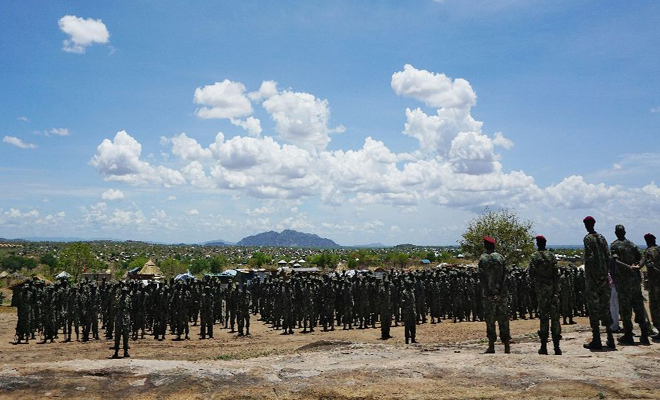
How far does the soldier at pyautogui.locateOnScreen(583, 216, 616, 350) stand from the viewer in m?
9.22

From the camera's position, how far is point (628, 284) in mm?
9992

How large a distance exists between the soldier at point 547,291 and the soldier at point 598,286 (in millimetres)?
731

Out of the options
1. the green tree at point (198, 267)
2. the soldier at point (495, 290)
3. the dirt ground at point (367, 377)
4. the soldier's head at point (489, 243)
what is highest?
the soldier's head at point (489, 243)

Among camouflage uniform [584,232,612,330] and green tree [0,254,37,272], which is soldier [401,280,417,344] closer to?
camouflage uniform [584,232,612,330]

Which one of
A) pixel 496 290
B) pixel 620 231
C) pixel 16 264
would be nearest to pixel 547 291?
pixel 496 290

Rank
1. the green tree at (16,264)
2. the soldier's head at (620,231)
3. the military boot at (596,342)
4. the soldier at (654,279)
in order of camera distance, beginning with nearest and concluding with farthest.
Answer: the military boot at (596,342) → the soldier at (654,279) → the soldier's head at (620,231) → the green tree at (16,264)

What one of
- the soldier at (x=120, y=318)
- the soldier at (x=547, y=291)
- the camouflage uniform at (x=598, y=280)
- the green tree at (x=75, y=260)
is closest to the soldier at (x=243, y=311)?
the soldier at (x=120, y=318)

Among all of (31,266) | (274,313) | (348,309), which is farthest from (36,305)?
(31,266)

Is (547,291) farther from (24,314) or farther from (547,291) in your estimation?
(24,314)

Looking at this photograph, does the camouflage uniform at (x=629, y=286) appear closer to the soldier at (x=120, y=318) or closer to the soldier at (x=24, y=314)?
the soldier at (x=120, y=318)

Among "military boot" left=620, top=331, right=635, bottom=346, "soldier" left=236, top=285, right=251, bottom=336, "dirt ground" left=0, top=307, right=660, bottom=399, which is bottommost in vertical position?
"soldier" left=236, top=285, right=251, bottom=336

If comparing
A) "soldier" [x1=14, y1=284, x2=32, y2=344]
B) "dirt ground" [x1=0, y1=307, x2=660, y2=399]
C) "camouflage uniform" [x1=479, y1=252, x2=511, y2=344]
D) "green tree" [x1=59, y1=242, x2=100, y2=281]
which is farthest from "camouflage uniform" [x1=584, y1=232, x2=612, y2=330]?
"green tree" [x1=59, y1=242, x2=100, y2=281]

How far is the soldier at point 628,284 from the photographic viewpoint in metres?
9.65

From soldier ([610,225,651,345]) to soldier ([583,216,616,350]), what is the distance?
31.5 inches
